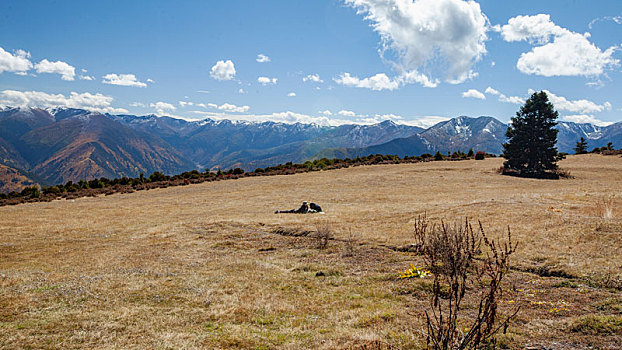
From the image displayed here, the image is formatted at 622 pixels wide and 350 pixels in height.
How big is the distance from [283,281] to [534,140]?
43336mm

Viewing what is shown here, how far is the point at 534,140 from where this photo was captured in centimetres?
4059

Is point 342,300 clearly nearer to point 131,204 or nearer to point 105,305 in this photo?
point 105,305

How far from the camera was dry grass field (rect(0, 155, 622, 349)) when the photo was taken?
245 inches

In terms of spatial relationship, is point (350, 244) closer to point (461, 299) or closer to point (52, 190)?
point (461, 299)

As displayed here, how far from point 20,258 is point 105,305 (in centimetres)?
879

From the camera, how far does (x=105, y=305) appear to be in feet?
26.8

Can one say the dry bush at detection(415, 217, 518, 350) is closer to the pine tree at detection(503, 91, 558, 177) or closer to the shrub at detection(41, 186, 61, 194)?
the pine tree at detection(503, 91, 558, 177)

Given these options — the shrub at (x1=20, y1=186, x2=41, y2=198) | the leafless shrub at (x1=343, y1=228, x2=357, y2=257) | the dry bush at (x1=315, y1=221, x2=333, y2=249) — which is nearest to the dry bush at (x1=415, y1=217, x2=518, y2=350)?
the leafless shrub at (x1=343, y1=228, x2=357, y2=257)

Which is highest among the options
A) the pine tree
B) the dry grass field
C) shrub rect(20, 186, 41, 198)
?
the pine tree

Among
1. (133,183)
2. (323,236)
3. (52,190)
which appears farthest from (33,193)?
(323,236)

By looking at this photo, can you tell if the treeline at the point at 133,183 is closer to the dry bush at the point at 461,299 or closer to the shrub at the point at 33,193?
the shrub at the point at 33,193

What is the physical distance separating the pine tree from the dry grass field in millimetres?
23487

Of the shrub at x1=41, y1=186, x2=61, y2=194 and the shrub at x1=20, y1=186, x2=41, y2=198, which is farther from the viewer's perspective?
the shrub at x1=41, y1=186, x2=61, y2=194

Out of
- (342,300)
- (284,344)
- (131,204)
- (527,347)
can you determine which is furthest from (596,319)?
(131,204)
